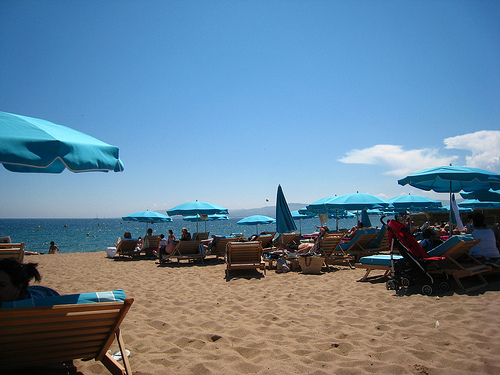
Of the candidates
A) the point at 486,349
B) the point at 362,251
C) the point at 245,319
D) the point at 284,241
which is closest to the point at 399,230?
the point at 486,349

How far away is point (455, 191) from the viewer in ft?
27.9

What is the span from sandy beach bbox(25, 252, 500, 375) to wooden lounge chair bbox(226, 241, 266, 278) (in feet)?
4.29

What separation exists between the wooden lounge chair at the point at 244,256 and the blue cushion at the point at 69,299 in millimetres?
4980

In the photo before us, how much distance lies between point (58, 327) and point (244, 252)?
5.31 meters

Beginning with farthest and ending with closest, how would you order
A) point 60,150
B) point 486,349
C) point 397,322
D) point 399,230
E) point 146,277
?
Result: point 146,277, point 399,230, point 397,322, point 486,349, point 60,150

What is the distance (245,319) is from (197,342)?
83cm

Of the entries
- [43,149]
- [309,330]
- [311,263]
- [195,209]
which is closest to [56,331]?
[43,149]

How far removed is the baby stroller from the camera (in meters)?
4.44

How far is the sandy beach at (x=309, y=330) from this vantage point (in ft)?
8.14

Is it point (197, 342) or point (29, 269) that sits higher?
point (29, 269)

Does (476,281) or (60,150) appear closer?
(60,150)

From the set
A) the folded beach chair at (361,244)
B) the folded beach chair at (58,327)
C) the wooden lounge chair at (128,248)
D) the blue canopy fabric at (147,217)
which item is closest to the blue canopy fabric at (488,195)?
the folded beach chair at (361,244)

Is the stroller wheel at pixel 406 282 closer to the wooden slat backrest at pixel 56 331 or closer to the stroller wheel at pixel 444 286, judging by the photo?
the stroller wheel at pixel 444 286

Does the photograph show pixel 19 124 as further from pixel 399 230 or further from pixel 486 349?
pixel 399 230
